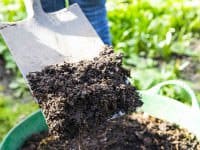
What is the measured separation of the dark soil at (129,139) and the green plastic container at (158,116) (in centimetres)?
3

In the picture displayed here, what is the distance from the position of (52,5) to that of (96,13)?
0.17m

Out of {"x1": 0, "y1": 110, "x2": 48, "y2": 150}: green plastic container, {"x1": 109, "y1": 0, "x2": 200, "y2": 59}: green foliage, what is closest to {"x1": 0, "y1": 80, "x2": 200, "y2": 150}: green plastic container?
{"x1": 0, "y1": 110, "x2": 48, "y2": 150}: green plastic container

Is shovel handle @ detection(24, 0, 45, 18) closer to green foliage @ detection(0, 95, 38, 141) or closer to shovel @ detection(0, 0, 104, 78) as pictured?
shovel @ detection(0, 0, 104, 78)

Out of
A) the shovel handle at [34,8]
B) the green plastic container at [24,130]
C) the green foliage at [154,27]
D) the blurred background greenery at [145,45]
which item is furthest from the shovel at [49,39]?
the green foliage at [154,27]

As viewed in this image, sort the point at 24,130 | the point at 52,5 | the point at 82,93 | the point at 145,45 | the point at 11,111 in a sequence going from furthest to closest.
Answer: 1. the point at 145,45
2. the point at 11,111
3. the point at 52,5
4. the point at 24,130
5. the point at 82,93

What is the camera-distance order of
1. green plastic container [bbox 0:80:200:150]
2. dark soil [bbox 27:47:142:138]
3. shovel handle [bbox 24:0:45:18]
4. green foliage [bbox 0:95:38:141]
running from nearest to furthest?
dark soil [bbox 27:47:142:138], green plastic container [bbox 0:80:200:150], shovel handle [bbox 24:0:45:18], green foliage [bbox 0:95:38:141]

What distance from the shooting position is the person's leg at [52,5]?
1640 millimetres

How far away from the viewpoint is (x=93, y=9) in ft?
5.52

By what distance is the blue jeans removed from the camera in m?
1.66

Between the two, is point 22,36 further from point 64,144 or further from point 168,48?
point 168,48

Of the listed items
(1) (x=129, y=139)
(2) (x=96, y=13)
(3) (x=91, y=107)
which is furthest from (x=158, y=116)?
(2) (x=96, y=13)

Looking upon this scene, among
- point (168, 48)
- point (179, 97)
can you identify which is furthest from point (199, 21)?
point (179, 97)

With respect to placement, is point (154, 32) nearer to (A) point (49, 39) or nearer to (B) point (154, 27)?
(B) point (154, 27)

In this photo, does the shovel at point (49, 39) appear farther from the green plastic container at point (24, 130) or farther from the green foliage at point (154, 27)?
the green foliage at point (154, 27)
